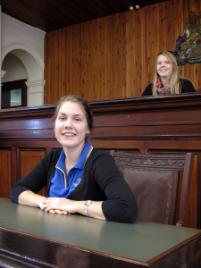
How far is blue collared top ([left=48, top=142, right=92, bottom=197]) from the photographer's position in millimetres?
1241

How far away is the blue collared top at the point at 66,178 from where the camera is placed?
1241mm

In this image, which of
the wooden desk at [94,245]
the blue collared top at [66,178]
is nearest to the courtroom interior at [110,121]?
the wooden desk at [94,245]

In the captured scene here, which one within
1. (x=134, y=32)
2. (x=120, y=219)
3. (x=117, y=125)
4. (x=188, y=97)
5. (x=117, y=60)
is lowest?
(x=120, y=219)

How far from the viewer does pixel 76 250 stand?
0.53 meters

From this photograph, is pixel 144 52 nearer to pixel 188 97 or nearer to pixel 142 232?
pixel 188 97

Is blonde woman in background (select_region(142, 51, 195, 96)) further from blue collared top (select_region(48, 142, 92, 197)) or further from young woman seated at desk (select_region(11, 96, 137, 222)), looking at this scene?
blue collared top (select_region(48, 142, 92, 197))

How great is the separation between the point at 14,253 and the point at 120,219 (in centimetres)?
43

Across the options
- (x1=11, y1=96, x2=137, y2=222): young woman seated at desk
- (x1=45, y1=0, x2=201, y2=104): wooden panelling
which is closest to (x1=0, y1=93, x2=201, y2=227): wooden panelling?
(x1=11, y1=96, x2=137, y2=222): young woman seated at desk

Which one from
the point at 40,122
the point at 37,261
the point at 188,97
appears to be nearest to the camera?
the point at 37,261

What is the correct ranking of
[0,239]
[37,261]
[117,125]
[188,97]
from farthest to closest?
[117,125], [188,97], [0,239], [37,261]

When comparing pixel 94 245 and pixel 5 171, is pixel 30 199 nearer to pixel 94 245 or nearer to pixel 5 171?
pixel 94 245

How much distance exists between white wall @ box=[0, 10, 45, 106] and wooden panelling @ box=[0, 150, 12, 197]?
3.12 meters

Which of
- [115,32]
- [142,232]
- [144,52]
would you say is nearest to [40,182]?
[142,232]

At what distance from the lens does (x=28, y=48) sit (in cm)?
598
